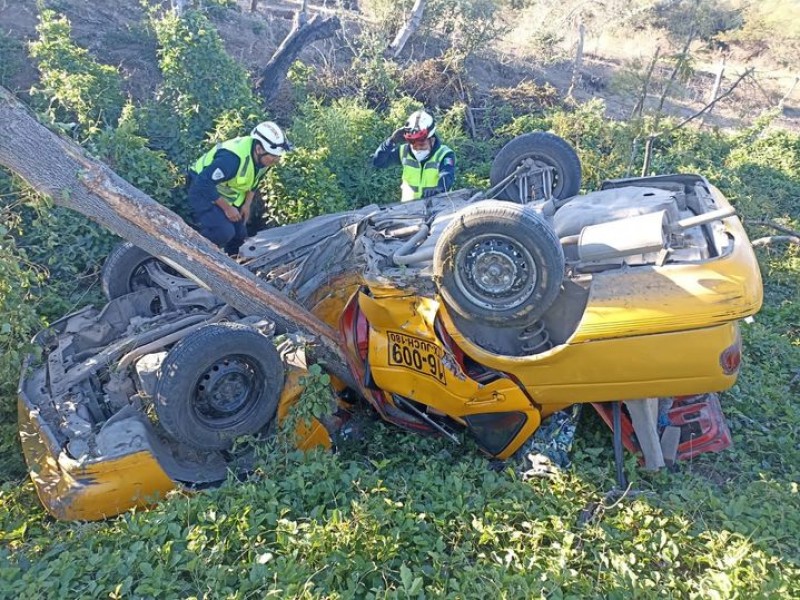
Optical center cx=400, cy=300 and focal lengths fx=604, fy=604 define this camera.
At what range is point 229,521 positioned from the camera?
3.18 m

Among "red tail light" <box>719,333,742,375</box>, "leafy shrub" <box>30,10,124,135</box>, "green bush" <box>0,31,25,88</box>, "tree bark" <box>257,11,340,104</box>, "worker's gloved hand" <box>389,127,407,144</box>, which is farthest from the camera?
"tree bark" <box>257,11,340,104</box>

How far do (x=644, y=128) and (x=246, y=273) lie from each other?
6.71 meters

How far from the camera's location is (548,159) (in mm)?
5301

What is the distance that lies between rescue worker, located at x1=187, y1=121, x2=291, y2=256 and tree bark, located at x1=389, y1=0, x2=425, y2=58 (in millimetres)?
6969

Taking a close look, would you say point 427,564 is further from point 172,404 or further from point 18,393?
point 18,393

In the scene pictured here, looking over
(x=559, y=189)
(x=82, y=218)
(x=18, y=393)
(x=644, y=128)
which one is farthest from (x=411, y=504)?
(x=644, y=128)

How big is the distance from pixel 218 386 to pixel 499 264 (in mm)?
1903

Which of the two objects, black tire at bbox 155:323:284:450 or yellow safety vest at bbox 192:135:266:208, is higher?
yellow safety vest at bbox 192:135:266:208

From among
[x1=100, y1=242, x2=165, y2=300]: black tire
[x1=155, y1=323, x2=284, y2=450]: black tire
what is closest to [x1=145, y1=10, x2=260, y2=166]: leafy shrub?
[x1=100, y1=242, x2=165, y2=300]: black tire

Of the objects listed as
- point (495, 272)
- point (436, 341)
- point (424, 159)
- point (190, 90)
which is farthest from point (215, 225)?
point (495, 272)

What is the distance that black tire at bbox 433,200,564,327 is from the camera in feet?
10.7

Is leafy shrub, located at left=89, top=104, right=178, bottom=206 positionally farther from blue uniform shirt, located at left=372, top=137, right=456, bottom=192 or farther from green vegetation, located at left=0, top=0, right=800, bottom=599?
blue uniform shirt, located at left=372, top=137, right=456, bottom=192

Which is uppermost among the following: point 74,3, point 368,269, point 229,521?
point 74,3

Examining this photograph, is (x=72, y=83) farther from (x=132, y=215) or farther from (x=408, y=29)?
(x=408, y=29)
